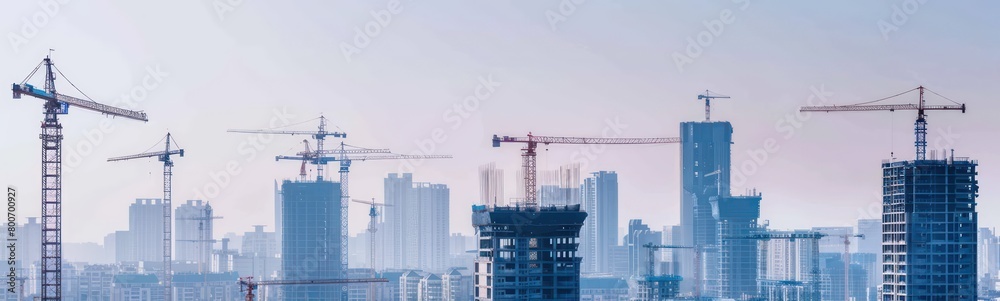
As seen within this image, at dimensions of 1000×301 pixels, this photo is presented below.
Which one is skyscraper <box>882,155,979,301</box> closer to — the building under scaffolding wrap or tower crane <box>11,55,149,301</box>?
the building under scaffolding wrap

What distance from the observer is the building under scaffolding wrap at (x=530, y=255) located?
316 ft

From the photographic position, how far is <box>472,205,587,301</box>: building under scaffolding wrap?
9619 cm

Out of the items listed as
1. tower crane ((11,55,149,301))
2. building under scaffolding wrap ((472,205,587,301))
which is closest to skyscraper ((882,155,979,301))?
building under scaffolding wrap ((472,205,587,301))

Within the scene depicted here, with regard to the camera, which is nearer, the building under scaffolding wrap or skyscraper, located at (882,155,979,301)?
the building under scaffolding wrap

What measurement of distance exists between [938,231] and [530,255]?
27284 millimetres

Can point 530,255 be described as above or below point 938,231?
below

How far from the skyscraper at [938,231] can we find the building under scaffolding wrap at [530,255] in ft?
74.5

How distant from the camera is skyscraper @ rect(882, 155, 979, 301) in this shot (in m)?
104

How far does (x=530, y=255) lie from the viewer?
3802 inches

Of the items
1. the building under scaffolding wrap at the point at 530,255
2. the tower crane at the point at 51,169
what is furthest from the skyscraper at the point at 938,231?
the tower crane at the point at 51,169

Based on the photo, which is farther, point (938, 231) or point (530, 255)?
point (938, 231)

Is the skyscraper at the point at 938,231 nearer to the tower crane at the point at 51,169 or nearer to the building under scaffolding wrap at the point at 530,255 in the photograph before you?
the building under scaffolding wrap at the point at 530,255

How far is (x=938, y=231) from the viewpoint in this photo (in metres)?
104

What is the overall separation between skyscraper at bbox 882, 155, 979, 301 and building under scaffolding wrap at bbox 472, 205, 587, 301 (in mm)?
22697
